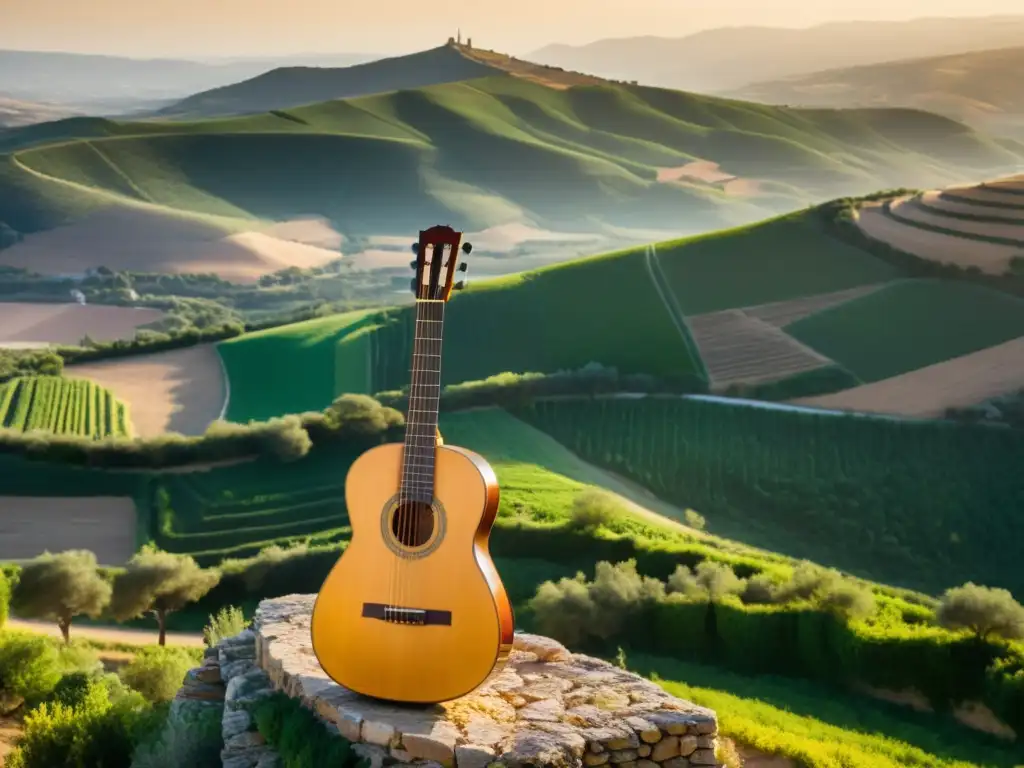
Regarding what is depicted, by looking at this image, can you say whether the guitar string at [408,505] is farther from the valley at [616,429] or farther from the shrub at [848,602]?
the shrub at [848,602]

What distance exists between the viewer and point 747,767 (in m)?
8.51

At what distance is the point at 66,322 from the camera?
2089 inches

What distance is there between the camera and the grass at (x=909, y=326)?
36.8 meters

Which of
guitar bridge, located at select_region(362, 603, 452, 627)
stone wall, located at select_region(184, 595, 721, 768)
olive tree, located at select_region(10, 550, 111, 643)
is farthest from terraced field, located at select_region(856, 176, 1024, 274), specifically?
guitar bridge, located at select_region(362, 603, 452, 627)

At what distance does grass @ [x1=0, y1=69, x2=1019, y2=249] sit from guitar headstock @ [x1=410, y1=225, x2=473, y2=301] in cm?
7489

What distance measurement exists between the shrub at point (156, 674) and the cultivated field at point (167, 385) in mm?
23183

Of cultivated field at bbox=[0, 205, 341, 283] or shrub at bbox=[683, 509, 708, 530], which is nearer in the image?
shrub at bbox=[683, 509, 708, 530]

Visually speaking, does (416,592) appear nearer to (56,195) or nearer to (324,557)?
(324,557)

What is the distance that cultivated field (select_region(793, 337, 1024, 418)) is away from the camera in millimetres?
33906

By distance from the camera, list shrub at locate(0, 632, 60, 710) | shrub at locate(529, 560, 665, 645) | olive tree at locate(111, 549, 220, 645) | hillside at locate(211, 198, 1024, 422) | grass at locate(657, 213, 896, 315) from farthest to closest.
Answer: grass at locate(657, 213, 896, 315) < hillside at locate(211, 198, 1024, 422) < olive tree at locate(111, 549, 220, 645) < shrub at locate(529, 560, 665, 645) < shrub at locate(0, 632, 60, 710)

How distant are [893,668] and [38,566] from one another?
1160 centimetres

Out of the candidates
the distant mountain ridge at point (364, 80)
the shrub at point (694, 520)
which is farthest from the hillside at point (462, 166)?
the shrub at point (694, 520)

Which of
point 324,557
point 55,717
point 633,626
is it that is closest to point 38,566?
point 324,557

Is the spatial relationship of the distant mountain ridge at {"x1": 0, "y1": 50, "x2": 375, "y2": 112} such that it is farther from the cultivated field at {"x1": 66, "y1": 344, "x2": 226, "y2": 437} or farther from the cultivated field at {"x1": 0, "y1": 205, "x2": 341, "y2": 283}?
the cultivated field at {"x1": 66, "y1": 344, "x2": 226, "y2": 437}
